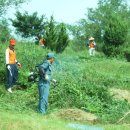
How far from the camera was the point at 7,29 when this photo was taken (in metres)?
58.9

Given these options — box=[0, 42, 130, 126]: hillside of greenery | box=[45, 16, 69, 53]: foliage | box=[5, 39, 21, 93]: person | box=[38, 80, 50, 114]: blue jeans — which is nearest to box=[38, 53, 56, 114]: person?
box=[38, 80, 50, 114]: blue jeans

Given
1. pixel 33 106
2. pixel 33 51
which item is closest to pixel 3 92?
pixel 33 106

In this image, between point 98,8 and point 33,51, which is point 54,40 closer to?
point 33,51

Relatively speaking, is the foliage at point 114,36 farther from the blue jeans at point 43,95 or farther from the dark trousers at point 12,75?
the blue jeans at point 43,95

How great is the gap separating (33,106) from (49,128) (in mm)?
4328

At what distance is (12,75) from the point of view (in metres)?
17.7

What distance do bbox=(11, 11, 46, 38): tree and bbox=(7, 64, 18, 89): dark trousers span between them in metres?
33.9

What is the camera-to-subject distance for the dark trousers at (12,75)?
57.7 ft

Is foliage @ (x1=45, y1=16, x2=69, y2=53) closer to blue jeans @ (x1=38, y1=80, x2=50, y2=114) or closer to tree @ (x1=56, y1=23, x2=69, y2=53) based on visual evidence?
tree @ (x1=56, y1=23, x2=69, y2=53)

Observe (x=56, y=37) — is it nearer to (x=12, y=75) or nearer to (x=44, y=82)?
(x=12, y=75)

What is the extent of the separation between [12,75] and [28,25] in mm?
34870

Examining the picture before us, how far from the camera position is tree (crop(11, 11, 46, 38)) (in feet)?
171

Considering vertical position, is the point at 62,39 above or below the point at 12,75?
above

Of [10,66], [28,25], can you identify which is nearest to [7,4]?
[28,25]
